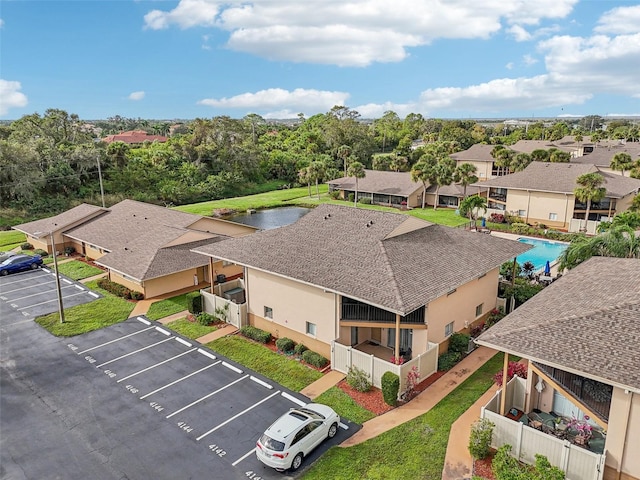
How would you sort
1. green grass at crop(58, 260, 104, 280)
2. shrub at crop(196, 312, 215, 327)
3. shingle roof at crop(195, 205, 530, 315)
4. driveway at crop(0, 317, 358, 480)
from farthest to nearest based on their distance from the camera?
green grass at crop(58, 260, 104, 280) < shrub at crop(196, 312, 215, 327) < shingle roof at crop(195, 205, 530, 315) < driveway at crop(0, 317, 358, 480)

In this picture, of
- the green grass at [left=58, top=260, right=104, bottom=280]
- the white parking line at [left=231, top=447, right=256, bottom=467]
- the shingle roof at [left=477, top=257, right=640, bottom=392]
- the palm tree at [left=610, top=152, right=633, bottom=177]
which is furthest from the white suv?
the palm tree at [left=610, top=152, right=633, bottom=177]

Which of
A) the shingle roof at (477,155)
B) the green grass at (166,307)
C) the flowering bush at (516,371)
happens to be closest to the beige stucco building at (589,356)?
the flowering bush at (516,371)

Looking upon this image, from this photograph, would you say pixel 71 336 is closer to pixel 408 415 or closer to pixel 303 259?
pixel 303 259

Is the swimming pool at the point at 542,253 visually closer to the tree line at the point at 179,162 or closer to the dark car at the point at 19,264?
the tree line at the point at 179,162

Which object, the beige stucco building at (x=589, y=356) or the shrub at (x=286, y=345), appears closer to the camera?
the beige stucco building at (x=589, y=356)

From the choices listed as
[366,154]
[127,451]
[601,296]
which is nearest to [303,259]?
[127,451]

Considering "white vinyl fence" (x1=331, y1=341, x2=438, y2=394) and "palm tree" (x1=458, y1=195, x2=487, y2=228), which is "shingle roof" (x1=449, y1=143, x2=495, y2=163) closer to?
"palm tree" (x1=458, y1=195, x2=487, y2=228)
